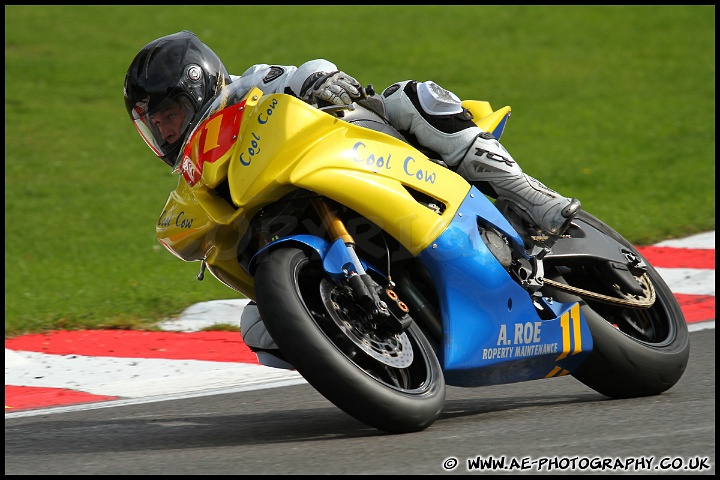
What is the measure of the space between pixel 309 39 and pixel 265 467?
47.1ft

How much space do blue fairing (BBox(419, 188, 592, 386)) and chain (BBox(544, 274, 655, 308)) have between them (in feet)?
0.33

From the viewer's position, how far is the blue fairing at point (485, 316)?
4125 mm

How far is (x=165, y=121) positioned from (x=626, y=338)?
202 cm

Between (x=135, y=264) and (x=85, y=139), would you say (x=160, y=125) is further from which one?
(x=85, y=139)

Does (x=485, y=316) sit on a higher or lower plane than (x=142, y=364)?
higher

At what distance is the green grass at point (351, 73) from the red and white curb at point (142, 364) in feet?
0.96

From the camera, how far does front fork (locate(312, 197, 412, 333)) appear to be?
12.5 ft

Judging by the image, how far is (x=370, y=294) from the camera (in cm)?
381

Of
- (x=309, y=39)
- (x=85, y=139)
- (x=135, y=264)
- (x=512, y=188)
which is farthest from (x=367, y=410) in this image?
(x=309, y=39)

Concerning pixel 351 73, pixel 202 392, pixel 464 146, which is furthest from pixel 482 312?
pixel 351 73

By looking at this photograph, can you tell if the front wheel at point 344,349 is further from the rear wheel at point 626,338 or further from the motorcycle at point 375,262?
the rear wheel at point 626,338

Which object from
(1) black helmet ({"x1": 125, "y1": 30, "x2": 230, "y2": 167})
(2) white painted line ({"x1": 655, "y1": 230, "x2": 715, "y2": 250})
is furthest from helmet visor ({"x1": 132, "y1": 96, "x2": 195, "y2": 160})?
(2) white painted line ({"x1": 655, "y1": 230, "x2": 715, "y2": 250})

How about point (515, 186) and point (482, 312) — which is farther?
point (515, 186)

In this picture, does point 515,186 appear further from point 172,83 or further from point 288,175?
point 172,83
